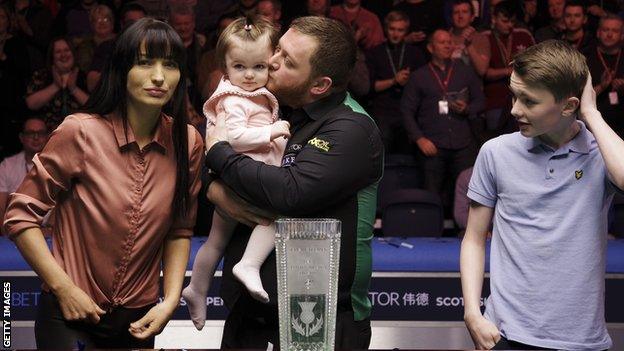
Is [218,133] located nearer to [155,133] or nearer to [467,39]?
[155,133]

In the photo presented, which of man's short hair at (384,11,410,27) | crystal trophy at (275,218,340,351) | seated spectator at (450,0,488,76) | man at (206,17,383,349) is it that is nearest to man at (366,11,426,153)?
man's short hair at (384,11,410,27)

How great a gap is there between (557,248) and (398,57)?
16.1 ft

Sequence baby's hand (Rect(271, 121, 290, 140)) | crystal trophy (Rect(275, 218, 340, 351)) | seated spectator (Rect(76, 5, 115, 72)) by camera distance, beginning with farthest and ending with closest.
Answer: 1. seated spectator (Rect(76, 5, 115, 72))
2. baby's hand (Rect(271, 121, 290, 140))
3. crystal trophy (Rect(275, 218, 340, 351))

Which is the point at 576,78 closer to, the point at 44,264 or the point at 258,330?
the point at 258,330

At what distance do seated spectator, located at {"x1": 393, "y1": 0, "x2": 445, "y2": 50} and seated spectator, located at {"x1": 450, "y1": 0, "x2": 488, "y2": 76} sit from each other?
17 cm

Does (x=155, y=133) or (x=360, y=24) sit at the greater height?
(x=360, y=24)

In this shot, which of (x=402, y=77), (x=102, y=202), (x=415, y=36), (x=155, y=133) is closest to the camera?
(x=102, y=202)

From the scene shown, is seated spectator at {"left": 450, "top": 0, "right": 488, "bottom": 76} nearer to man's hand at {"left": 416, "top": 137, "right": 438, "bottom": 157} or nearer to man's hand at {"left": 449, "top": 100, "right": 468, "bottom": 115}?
man's hand at {"left": 449, "top": 100, "right": 468, "bottom": 115}

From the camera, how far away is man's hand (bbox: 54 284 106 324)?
260 centimetres

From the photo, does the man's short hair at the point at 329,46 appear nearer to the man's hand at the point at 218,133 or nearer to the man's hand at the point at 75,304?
the man's hand at the point at 218,133

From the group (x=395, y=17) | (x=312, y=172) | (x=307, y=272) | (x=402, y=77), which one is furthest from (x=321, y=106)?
(x=395, y=17)

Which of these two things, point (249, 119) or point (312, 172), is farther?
point (249, 119)

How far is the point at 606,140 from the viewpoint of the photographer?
104 inches

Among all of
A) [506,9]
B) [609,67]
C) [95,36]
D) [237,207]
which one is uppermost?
[506,9]
